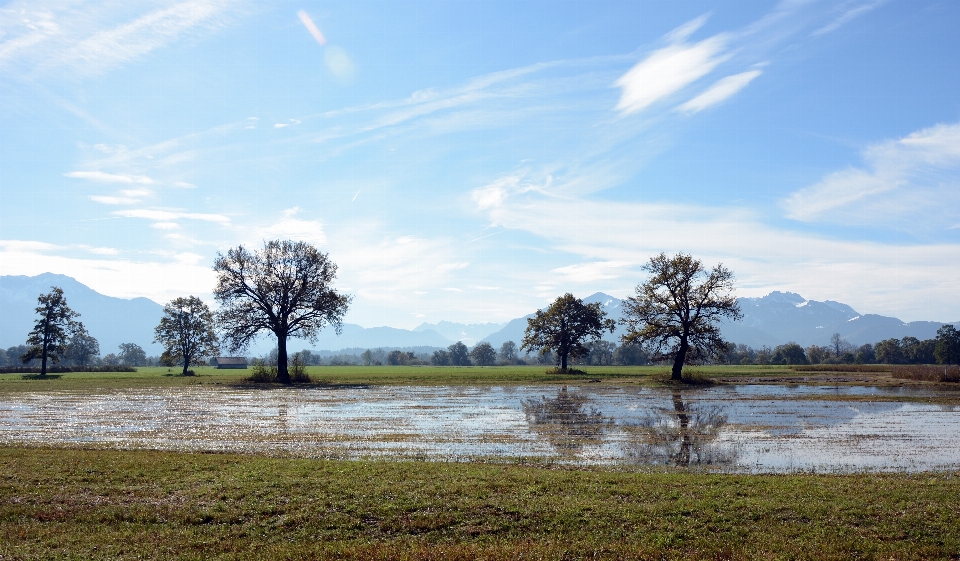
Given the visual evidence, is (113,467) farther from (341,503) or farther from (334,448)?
(341,503)

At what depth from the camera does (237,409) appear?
110ft

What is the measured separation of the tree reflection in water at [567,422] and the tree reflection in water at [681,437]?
1701mm

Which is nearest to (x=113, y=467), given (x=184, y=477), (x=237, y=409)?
(x=184, y=477)

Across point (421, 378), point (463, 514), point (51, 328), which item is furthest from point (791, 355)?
point (463, 514)

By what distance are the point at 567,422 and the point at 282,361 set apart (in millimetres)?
42283

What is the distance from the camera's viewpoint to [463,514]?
11.7 m

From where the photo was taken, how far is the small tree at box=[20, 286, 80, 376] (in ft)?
259

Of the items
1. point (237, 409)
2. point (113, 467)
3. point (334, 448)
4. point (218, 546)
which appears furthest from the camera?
point (237, 409)

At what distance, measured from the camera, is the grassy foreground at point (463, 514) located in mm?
10094

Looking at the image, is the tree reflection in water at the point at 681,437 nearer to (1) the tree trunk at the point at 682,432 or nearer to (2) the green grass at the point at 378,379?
(1) the tree trunk at the point at 682,432

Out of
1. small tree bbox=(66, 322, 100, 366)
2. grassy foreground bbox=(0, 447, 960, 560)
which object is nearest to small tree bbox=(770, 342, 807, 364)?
grassy foreground bbox=(0, 447, 960, 560)

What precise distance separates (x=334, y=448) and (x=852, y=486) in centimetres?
1488

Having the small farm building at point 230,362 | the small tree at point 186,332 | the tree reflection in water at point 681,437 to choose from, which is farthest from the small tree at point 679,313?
the small farm building at point 230,362

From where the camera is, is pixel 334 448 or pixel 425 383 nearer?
pixel 334 448
